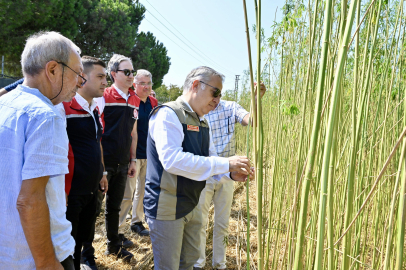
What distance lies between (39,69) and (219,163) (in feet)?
2.54

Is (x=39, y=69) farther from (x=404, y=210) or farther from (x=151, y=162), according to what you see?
(x=404, y=210)

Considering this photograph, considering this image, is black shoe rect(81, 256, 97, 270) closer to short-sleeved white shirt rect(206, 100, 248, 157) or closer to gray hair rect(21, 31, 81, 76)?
short-sleeved white shirt rect(206, 100, 248, 157)

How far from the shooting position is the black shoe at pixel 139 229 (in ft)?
9.42

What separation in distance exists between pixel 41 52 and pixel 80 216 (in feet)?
Answer: 3.81

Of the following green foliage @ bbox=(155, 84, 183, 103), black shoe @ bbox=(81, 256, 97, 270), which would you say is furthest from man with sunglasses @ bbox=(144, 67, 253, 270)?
green foliage @ bbox=(155, 84, 183, 103)

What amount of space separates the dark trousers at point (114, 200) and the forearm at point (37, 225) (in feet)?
4.95

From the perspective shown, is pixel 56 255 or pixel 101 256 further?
pixel 101 256

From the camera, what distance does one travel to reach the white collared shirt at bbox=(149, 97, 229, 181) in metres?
1.26

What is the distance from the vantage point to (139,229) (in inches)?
114

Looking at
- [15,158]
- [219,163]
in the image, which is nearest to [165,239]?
[219,163]

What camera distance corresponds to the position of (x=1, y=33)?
359 inches

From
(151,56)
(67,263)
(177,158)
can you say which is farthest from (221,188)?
(151,56)

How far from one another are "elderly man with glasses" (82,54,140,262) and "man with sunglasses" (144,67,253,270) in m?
1.03

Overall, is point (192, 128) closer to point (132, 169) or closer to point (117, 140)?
point (117, 140)
